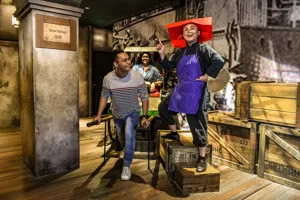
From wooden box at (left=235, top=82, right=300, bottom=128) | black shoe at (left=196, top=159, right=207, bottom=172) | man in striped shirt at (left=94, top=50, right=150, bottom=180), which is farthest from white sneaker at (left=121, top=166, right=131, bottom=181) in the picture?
wooden box at (left=235, top=82, right=300, bottom=128)

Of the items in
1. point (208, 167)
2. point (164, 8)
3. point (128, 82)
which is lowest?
point (208, 167)

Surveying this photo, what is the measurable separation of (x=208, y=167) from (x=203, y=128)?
0.57m

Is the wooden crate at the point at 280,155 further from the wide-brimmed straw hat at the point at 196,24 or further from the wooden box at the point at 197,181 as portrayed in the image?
the wide-brimmed straw hat at the point at 196,24

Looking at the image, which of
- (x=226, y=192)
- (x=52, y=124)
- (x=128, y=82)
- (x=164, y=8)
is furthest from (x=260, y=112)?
(x=164, y=8)

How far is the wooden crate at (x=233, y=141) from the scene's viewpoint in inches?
156

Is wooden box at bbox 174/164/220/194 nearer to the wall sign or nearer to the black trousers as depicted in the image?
the black trousers

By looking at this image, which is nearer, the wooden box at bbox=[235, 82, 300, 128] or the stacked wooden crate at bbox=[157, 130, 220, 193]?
the stacked wooden crate at bbox=[157, 130, 220, 193]

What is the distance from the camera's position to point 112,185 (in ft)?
11.4

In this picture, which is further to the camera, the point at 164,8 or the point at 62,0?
the point at 164,8

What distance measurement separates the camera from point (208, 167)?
352 cm

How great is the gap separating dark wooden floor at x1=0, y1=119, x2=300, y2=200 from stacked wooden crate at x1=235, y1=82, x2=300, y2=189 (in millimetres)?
218

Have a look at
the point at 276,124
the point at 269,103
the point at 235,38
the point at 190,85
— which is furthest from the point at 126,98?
the point at 235,38

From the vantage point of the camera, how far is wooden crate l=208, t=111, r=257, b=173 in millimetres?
3961

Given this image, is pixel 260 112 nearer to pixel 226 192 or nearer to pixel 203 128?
pixel 203 128
